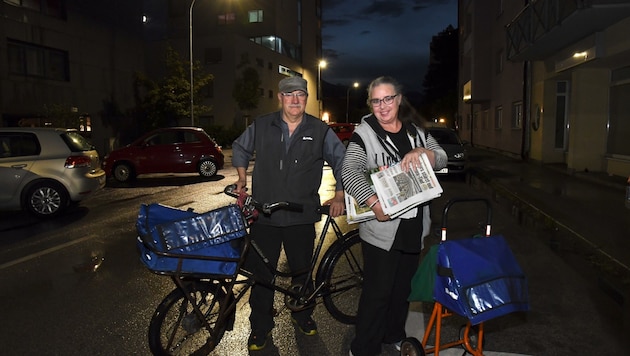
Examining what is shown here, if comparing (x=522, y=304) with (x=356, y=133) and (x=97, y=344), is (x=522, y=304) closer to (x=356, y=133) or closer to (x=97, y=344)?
(x=356, y=133)

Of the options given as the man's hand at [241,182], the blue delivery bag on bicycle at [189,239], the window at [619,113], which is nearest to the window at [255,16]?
the window at [619,113]

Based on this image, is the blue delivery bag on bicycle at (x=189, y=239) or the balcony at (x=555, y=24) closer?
the blue delivery bag on bicycle at (x=189, y=239)

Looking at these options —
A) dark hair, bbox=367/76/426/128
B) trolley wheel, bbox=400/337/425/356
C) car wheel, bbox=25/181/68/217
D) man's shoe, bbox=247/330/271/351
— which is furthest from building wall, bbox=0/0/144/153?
trolley wheel, bbox=400/337/425/356

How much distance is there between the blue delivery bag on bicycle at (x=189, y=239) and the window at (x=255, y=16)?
5297 centimetres

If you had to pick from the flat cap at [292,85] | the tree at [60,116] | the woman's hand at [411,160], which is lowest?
the woman's hand at [411,160]

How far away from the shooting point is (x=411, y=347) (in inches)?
127

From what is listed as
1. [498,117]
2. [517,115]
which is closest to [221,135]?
[498,117]

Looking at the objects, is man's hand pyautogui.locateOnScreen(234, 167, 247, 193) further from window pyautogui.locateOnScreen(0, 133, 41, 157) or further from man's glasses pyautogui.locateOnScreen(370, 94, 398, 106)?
window pyautogui.locateOnScreen(0, 133, 41, 157)

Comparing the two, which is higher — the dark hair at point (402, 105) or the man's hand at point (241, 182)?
the dark hair at point (402, 105)

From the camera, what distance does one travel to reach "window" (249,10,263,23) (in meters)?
53.0

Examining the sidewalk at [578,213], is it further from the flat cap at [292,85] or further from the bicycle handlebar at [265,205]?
the flat cap at [292,85]

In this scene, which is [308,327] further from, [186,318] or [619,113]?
[619,113]

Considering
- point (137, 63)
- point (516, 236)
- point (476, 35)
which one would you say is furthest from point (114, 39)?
point (516, 236)

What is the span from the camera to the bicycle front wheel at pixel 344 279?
393 cm
